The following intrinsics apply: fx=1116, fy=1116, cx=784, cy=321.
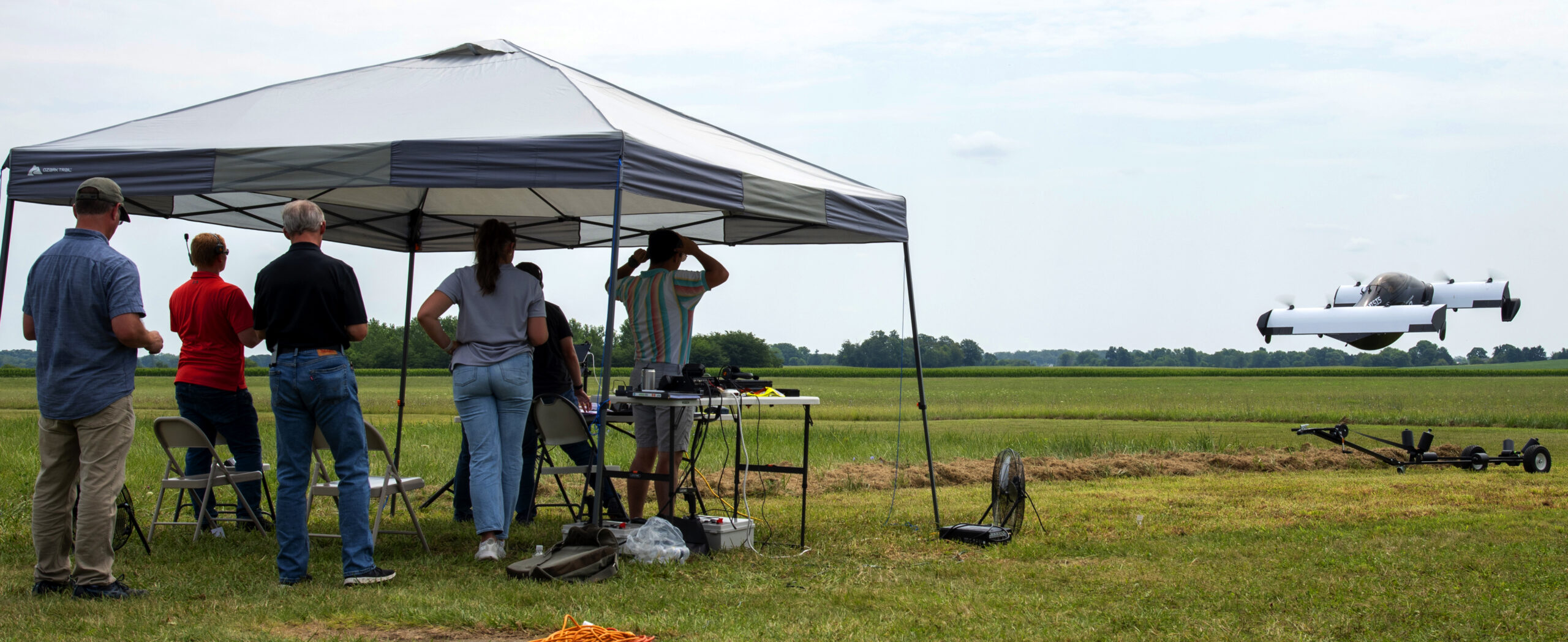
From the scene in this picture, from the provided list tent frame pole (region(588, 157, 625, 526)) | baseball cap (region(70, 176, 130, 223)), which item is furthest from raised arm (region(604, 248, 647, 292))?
baseball cap (region(70, 176, 130, 223))

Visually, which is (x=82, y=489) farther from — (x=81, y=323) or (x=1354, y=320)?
(x=1354, y=320)

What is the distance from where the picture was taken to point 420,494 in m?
8.00

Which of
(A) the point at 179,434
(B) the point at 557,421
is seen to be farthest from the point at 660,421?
(A) the point at 179,434

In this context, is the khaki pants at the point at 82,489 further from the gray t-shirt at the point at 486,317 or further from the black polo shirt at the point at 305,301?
the gray t-shirt at the point at 486,317

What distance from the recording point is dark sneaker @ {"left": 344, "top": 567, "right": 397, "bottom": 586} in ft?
14.7

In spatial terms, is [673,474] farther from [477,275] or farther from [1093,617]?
[1093,617]

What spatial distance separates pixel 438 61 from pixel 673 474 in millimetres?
2852

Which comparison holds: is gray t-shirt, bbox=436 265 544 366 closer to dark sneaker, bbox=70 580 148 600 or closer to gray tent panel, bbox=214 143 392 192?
gray tent panel, bbox=214 143 392 192

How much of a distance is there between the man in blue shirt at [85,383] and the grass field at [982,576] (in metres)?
0.21


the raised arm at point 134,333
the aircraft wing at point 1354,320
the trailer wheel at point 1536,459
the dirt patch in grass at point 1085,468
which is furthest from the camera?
the aircraft wing at point 1354,320

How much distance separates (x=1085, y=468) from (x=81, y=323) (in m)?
8.52

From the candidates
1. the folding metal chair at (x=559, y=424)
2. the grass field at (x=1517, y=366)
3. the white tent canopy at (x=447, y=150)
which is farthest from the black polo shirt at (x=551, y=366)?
the grass field at (x=1517, y=366)

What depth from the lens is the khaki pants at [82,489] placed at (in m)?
4.20

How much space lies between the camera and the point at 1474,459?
11.0 m
